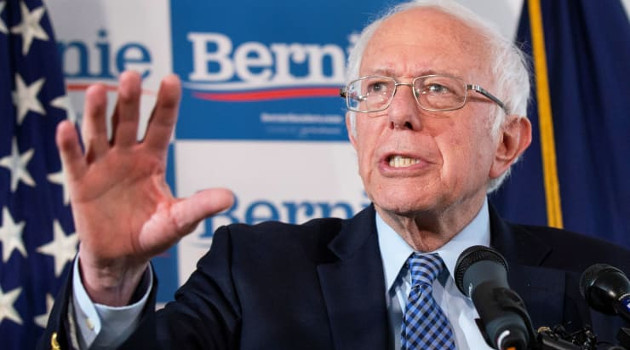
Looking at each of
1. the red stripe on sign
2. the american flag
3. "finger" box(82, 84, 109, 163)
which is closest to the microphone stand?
"finger" box(82, 84, 109, 163)

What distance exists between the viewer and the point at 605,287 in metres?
1.66

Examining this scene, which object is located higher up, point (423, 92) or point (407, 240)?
point (423, 92)

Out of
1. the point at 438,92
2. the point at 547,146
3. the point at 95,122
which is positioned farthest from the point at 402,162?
the point at 547,146

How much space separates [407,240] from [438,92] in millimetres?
394

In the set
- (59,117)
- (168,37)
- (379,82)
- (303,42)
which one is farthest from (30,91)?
(379,82)

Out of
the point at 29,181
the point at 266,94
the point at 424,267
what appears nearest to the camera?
the point at 424,267

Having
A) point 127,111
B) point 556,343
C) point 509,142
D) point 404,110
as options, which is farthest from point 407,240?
point 127,111

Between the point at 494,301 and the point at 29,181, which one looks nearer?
the point at 494,301

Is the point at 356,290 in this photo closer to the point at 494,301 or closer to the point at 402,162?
the point at 402,162

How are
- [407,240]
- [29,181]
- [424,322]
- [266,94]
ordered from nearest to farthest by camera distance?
1. [424,322]
2. [407,240]
3. [29,181]
4. [266,94]

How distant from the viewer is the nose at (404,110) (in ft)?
7.43

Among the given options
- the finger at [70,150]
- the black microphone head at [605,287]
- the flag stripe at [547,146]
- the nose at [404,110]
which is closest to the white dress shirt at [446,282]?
the nose at [404,110]

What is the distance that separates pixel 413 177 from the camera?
2236 mm

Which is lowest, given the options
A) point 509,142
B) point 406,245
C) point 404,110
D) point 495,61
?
point 406,245
